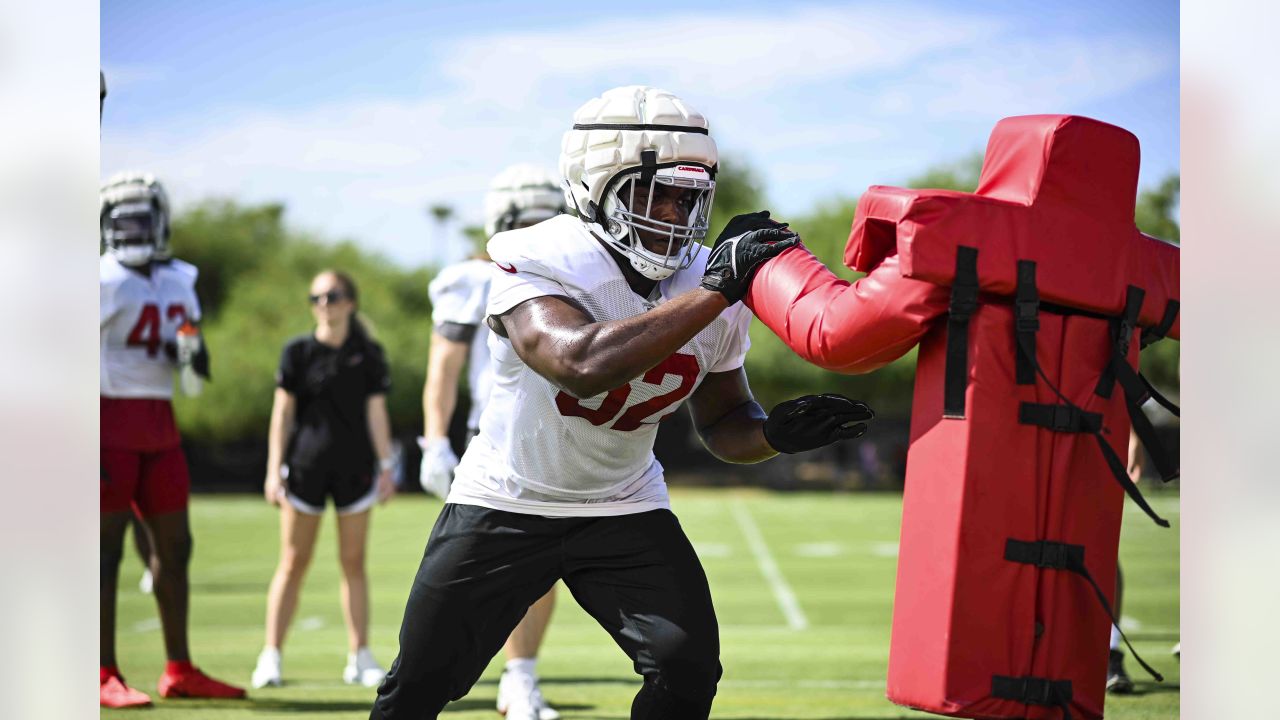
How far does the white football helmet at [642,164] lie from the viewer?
2.80 m

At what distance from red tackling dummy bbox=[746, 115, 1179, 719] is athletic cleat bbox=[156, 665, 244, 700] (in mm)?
3057

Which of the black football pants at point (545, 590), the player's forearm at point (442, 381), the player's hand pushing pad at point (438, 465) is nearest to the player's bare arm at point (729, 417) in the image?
the black football pants at point (545, 590)

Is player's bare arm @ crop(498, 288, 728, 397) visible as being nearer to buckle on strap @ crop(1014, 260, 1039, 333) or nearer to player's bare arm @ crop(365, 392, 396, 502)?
buckle on strap @ crop(1014, 260, 1039, 333)

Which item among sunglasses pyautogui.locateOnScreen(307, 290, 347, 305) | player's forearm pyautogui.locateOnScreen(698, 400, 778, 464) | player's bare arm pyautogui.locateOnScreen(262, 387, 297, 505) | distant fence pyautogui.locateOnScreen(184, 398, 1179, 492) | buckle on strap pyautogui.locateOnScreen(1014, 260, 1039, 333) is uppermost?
buckle on strap pyautogui.locateOnScreen(1014, 260, 1039, 333)

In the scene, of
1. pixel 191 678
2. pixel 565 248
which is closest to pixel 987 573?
pixel 565 248

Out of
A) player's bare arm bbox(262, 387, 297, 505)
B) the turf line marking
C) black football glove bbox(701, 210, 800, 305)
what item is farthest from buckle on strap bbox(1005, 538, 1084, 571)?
the turf line marking

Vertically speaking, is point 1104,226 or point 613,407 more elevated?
point 1104,226

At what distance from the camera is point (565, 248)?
2.84 metres

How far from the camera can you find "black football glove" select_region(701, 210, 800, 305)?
258 cm

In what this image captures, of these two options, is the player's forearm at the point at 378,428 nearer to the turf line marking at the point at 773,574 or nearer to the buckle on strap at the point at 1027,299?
the turf line marking at the point at 773,574

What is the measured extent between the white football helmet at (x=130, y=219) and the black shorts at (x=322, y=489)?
3.31ft
